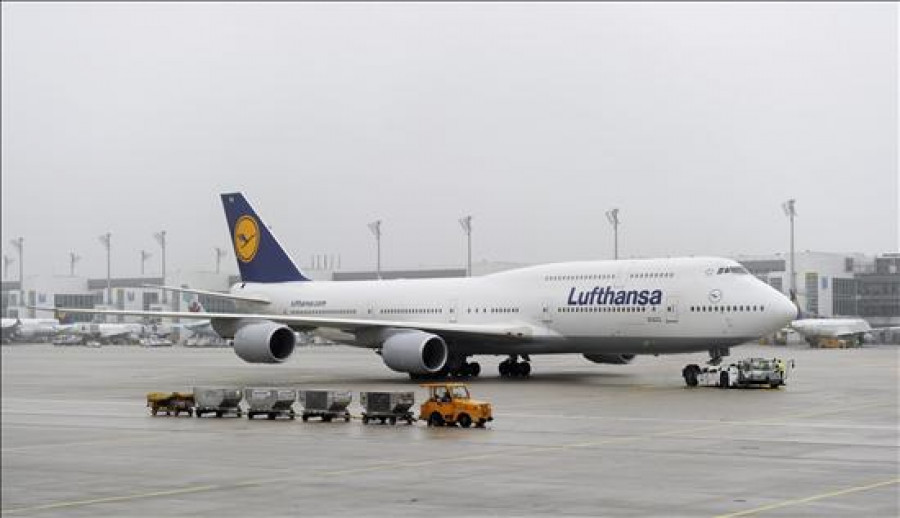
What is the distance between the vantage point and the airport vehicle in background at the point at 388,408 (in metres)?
33.0

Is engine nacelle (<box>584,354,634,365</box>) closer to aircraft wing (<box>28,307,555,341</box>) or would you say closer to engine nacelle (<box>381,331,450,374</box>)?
aircraft wing (<box>28,307,555,341</box>)

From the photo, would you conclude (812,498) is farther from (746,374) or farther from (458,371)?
(458,371)

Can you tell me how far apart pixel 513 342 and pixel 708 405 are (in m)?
16.8

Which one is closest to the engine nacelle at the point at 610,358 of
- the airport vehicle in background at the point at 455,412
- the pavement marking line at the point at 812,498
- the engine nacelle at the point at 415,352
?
the engine nacelle at the point at 415,352

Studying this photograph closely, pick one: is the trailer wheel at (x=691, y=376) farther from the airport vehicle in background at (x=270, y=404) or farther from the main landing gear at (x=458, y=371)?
the airport vehicle in background at (x=270, y=404)

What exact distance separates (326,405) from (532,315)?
69.2 ft

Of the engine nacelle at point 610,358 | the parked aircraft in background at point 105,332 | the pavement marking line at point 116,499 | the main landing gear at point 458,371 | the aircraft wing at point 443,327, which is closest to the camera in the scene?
the pavement marking line at point 116,499

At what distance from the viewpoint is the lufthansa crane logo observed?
67000 mm

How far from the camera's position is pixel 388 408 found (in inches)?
1303

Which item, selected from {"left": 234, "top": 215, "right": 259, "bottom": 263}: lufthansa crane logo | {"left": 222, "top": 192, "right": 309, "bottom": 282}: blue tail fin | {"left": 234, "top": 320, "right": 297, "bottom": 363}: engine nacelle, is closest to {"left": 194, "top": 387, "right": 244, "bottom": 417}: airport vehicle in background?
{"left": 234, "top": 320, "right": 297, "bottom": 363}: engine nacelle

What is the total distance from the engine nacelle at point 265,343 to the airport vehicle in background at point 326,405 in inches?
769

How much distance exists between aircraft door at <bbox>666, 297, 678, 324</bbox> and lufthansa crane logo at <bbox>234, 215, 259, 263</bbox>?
2582 centimetres

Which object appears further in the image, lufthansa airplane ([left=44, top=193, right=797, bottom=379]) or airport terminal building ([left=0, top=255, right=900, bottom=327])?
airport terminal building ([left=0, top=255, right=900, bottom=327])

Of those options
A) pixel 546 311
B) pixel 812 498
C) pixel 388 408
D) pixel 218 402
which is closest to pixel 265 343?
pixel 546 311
